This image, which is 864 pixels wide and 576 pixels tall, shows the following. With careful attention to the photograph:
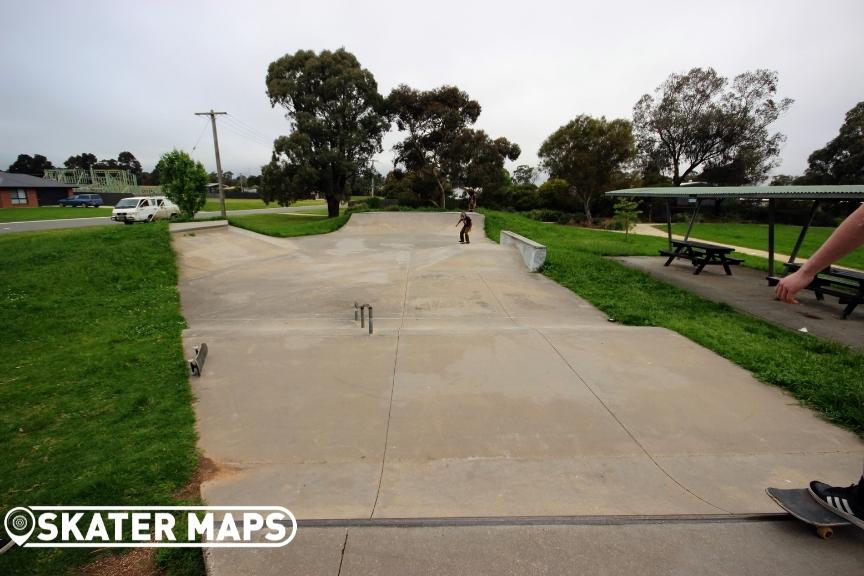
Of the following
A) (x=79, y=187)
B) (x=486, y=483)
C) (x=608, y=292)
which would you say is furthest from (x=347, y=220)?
(x=79, y=187)

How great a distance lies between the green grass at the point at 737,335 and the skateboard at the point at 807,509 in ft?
5.52

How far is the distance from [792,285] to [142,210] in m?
27.6

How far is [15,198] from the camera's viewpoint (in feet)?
141

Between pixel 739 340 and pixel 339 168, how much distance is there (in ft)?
93.8

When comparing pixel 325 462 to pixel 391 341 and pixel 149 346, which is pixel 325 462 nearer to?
pixel 391 341

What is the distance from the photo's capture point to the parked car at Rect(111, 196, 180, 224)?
21750mm

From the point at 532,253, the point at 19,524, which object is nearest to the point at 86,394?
the point at 19,524

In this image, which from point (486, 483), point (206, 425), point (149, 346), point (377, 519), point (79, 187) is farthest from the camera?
point (79, 187)

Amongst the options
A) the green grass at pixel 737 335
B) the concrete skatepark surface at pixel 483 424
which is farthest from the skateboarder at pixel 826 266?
the green grass at pixel 737 335

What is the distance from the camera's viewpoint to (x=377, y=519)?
8.39 feet

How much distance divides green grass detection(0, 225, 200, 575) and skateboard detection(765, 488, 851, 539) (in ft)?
13.3

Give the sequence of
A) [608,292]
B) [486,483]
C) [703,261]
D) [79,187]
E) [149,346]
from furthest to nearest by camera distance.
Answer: [79,187] < [703,261] < [608,292] < [149,346] < [486,483]

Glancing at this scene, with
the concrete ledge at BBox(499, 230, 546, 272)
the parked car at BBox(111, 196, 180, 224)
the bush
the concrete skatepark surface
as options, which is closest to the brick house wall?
the parked car at BBox(111, 196, 180, 224)

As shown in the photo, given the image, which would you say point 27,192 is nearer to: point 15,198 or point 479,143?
point 15,198
